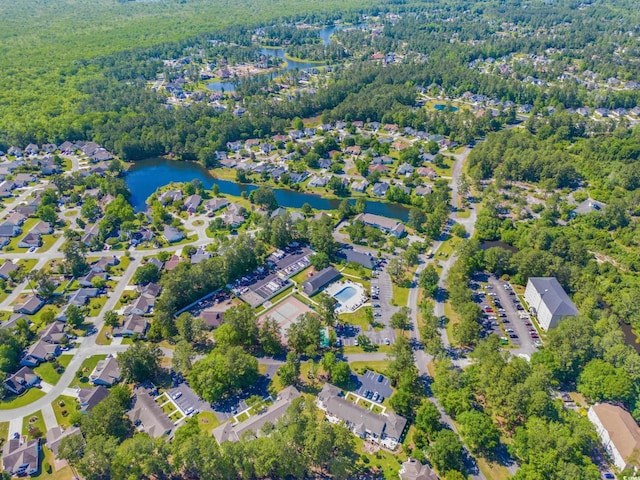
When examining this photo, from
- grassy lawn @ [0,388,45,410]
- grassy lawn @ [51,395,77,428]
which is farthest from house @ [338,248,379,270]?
grassy lawn @ [0,388,45,410]

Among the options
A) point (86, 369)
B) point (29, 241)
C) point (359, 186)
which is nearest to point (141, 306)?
point (86, 369)

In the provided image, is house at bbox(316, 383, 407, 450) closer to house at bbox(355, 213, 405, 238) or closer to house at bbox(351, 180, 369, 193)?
house at bbox(355, 213, 405, 238)

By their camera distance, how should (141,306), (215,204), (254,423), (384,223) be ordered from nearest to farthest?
(254,423) < (141,306) < (384,223) < (215,204)

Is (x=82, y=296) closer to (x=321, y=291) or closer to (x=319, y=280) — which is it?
(x=319, y=280)

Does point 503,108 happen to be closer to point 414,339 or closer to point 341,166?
point 341,166

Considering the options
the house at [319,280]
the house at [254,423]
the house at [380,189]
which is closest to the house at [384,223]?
the house at [380,189]

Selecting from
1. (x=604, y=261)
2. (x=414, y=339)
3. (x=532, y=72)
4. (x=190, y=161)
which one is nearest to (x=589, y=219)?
(x=604, y=261)

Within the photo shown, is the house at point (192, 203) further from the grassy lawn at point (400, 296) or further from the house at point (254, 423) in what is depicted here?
the house at point (254, 423)
